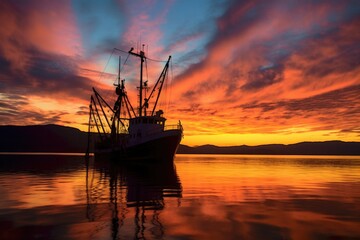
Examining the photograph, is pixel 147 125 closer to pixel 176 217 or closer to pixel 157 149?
pixel 157 149

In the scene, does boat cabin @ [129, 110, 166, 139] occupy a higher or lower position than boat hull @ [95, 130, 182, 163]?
higher

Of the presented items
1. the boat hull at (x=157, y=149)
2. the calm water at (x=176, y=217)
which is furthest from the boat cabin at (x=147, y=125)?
the calm water at (x=176, y=217)

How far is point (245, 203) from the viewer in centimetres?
1795

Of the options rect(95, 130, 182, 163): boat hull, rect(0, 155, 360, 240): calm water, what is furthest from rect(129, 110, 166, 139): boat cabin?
rect(0, 155, 360, 240): calm water

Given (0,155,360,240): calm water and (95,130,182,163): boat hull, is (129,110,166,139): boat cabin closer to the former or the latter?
(95,130,182,163): boat hull

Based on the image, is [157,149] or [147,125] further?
[147,125]

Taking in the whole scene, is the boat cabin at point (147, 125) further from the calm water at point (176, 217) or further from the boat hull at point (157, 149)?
the calm water at point (176, 217)

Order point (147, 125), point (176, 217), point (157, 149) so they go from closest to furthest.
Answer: point (176, 217), point (157, 149), point (147, 125)

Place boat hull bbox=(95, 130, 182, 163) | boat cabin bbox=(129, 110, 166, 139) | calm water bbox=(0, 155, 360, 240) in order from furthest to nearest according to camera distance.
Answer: boat cabin bbox=(129, 110, 166, 139), boat hull bbox=(95, 130, 182, 163), calm water bbox=(0, 155, 360, 240)

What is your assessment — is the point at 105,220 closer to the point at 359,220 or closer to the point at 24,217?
the point at 24,217

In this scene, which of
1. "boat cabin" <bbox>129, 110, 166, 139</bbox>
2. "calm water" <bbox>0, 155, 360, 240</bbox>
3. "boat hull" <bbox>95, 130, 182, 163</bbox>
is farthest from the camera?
"boat cabin" <bbox>129, 110, 166, 139</bbox>

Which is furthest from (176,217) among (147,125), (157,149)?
(147,125)

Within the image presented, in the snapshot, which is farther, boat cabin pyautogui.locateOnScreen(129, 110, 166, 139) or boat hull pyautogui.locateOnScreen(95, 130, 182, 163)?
boat cabin pyautogui.locateOnScreen(129, 110, 166, 139)

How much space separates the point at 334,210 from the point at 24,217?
13813 millimetres
